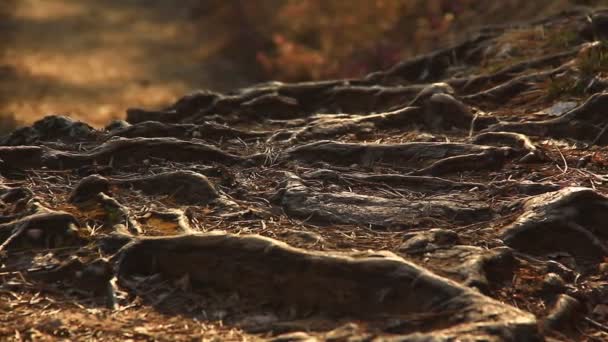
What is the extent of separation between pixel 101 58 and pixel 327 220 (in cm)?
1708

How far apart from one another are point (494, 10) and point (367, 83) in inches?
343

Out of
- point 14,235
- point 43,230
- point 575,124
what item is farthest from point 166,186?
point 575,124

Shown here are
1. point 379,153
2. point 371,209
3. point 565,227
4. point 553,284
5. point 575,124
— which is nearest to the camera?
point 553,284

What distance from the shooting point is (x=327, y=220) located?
244 inches

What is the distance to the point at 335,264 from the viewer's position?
5.04 m

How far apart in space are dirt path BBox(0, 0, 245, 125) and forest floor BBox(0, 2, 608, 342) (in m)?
10.1

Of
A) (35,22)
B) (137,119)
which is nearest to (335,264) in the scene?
(137,119)

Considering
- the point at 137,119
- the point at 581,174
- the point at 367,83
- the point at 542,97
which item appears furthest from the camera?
the point at 367,83

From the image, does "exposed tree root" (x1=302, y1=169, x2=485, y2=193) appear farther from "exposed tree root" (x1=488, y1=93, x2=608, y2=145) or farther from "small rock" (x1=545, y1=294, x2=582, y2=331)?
"small rock" (x1=545, y1=294, x2=582, y2=331)

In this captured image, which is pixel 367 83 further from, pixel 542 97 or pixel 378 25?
pixel 378 25

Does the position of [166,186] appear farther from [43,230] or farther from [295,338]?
[295,338]

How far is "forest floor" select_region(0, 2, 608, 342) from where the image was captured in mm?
4898

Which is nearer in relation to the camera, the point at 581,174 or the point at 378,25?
the point at 581,174

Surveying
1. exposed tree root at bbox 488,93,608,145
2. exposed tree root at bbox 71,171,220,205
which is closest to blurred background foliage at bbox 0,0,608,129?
exposed tree root at bbox 488,93,608,145
